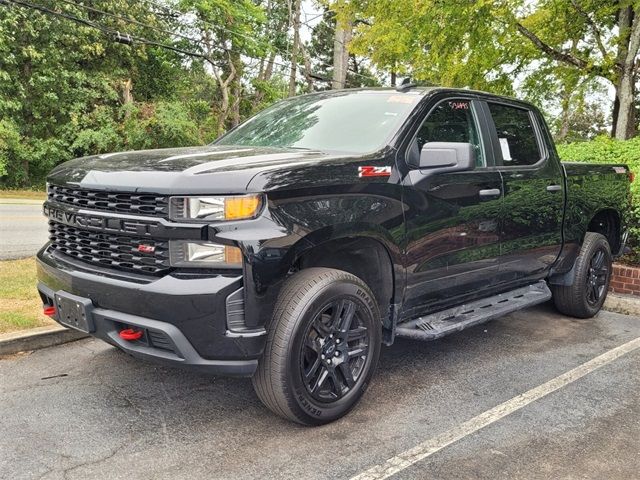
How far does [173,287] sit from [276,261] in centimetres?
51

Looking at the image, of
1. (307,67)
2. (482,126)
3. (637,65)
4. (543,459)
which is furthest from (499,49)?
(307,67)

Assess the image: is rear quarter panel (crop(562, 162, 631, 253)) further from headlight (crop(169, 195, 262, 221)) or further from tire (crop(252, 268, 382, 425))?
headlight (crop(169, 195, 262, 221))

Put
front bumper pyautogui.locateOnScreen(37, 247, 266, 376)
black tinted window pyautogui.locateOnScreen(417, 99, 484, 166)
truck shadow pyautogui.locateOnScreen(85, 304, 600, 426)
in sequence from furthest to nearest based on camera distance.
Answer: black tinted window pyautogui.locateOnScreen(417, 99, 484, 166), truck shadow pyautogui.locateOnScreen(85, 304, 600, 426), front bumper pyautogui.locateOnScreen(37, 247, 266, 376)

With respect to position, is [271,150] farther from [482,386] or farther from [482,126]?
[482,386]

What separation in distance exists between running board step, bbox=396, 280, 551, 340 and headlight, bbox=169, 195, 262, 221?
148cm

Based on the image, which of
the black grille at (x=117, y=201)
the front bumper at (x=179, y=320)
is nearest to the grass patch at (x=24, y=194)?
the black grille at (x=117, y=201)

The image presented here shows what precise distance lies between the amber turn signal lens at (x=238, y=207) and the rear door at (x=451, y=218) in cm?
115

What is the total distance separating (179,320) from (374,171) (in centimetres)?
141

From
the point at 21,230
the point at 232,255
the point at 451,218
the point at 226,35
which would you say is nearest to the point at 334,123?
the point at 451,218

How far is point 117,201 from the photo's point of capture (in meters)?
3.03

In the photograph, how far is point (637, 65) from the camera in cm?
1094

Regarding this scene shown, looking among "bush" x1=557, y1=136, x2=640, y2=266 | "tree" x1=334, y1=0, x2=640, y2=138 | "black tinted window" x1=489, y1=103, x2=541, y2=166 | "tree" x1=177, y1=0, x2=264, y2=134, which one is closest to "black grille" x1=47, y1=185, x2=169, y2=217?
"black tinted window" x1=489, y1=103, x2=541, y2=166

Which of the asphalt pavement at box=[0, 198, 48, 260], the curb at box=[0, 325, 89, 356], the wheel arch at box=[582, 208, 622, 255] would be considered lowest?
the asphalt pavement at box=[0, 198, 48, 260]

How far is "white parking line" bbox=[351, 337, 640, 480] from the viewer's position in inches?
112
